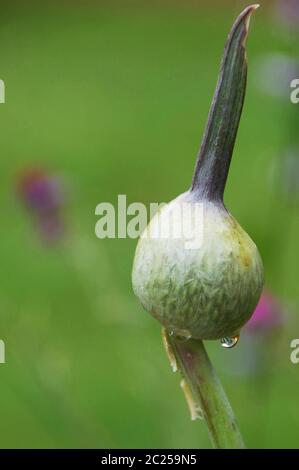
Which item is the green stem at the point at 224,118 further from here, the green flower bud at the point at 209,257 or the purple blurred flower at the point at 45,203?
the purple blurred flower at the point at 45,203

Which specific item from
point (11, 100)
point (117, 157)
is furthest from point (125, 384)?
point (11, 100)

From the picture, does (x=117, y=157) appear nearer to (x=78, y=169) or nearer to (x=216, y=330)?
(x=78, y=169)

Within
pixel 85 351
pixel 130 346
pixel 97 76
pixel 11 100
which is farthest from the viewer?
pixel 97 76

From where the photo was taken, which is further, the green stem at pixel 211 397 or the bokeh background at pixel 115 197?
the bokeh background at pixel 115 197

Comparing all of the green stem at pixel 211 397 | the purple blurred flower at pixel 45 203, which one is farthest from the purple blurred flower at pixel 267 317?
the green stem at pixel 211 397

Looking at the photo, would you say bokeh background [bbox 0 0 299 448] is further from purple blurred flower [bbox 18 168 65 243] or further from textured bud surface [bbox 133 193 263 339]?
textured bud surface [bbox 133 193 263 339]

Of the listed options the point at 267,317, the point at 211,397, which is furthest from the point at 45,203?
the point at 211,397

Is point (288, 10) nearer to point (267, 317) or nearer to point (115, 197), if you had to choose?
point (267, 317)
